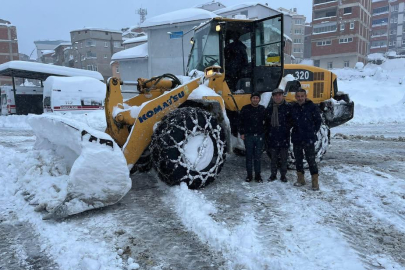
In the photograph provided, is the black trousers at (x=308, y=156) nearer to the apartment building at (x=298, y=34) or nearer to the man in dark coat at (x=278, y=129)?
the man in dark coat at (x=278, y=129)

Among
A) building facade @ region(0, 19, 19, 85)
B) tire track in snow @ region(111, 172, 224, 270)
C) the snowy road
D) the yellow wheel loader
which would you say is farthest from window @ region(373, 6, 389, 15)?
tire track in snow @ region(111, 172, 224, 270)

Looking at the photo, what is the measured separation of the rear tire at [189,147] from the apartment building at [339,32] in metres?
46.3

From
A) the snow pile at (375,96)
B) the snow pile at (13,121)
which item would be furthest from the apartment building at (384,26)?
the snow pile at (13,121)

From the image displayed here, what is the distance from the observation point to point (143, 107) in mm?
4000

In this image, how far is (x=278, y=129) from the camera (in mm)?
4527

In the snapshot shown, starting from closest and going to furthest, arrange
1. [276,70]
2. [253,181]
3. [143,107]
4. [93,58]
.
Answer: [143,107] → [253,181] → [276,70] → [93,58]

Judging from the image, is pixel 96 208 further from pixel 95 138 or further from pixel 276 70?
pixel 276 70

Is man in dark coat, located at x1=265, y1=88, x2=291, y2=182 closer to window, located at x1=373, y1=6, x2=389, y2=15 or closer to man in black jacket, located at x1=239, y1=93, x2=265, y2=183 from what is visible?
man in black jacket, located at x1=239, y1=93, x2=265, y2=183

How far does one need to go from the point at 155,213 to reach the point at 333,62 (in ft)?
159

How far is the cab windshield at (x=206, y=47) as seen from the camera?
4922 millimetres

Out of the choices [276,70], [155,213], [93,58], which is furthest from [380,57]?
[155,213]

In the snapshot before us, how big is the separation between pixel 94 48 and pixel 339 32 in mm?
38774

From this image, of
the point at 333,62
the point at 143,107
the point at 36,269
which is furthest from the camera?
the point at 333,62

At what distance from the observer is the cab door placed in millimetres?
5000
